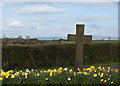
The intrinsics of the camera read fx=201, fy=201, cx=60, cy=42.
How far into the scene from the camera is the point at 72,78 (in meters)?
4.62

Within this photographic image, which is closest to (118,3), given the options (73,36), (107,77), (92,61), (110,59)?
(73,36)

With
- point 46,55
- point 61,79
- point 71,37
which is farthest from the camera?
point 46,55

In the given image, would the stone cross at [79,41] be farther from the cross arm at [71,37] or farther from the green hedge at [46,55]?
the green hedge at [46,55]

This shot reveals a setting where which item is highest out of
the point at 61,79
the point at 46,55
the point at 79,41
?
the point at 79,41

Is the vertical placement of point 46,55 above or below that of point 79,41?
below

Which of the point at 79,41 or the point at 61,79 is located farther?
the point at 79,41

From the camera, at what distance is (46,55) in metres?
10.7

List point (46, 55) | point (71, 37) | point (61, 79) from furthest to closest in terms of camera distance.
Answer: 1. point (46, 55)
2. point (71, 37)
3. point (61, 79)

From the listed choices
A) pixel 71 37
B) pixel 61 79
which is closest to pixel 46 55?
pixel 71 37

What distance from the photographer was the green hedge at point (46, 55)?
960 centimetres

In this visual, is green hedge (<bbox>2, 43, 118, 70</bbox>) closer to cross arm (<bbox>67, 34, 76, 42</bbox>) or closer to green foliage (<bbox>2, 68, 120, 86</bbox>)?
cross arm (<bbox>67, 34, 76, 42</bbox>)

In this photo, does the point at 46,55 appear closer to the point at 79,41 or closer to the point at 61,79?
the point at 79,41

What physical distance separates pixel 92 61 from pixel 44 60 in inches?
142

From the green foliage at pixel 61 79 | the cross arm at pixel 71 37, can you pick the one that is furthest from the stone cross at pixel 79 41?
the green foliage at pixel 61 79
